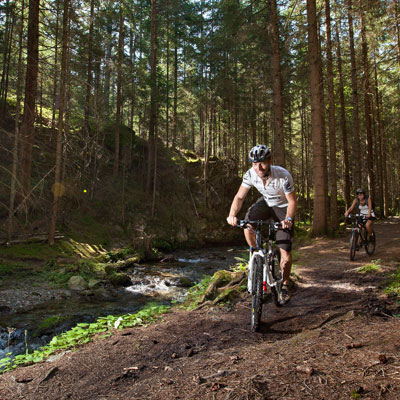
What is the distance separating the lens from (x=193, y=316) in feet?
17.7

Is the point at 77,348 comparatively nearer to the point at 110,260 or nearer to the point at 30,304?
the point at 30,304

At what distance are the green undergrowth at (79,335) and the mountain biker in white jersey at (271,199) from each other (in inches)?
99.3

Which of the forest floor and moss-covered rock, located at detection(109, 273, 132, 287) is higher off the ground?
the forest floor

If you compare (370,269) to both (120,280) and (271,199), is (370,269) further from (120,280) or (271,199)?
(120,280)

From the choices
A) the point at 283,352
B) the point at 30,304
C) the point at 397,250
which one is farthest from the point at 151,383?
the point at 397,250

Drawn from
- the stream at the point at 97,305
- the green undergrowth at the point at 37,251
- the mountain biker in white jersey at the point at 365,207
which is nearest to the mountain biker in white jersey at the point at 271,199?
the stream at the point at 97,305

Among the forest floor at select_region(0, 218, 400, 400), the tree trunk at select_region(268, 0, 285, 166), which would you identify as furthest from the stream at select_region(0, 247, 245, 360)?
the tree trunk at select_region(268, 0, 285, 166)

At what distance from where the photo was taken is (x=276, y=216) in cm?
495

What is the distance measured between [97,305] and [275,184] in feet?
22.5

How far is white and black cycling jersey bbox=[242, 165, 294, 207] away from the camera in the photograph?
457 centimetres

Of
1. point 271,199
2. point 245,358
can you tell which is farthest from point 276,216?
point 245,358

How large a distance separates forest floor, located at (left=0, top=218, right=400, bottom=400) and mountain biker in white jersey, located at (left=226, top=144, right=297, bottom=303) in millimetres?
977

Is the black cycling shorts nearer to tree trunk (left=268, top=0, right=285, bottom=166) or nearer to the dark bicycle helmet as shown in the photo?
the dark bicycle helmet

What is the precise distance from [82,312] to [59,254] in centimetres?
686
